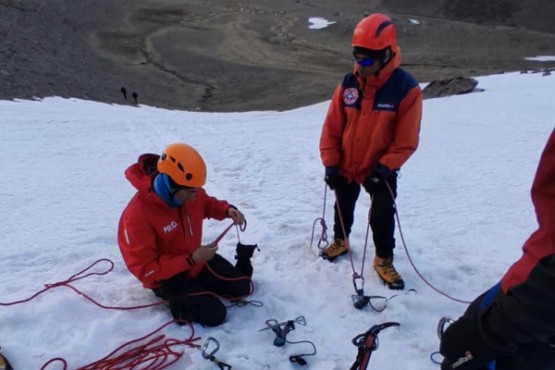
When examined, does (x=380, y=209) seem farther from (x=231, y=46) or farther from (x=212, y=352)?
(x=231, y=46)

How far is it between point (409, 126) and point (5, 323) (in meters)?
3.18

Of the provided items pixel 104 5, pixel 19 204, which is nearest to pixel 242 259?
pixel 19 204

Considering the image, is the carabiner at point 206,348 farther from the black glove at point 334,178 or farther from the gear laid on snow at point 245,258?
the black glove at point 334,178

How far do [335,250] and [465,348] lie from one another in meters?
2.51

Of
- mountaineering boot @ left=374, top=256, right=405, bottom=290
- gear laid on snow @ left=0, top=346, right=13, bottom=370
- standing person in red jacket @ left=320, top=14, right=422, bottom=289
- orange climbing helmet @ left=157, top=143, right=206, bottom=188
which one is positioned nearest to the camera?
gear laid on snow @ left=0, top=346, right=13, bottom=370

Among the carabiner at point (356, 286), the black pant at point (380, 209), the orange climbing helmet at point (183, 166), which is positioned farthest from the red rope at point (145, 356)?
the black pant at point (380, 209)

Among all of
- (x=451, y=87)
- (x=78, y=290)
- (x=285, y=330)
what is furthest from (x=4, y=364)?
(x=451, y=87)

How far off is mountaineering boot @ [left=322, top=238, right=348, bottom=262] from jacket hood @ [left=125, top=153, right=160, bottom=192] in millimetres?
1783

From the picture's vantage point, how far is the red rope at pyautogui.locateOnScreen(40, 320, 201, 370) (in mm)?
3135

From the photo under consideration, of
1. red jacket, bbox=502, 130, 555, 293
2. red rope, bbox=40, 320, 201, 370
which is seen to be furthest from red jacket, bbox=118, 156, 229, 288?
red jacket, bbox=502, 130, 555, 293

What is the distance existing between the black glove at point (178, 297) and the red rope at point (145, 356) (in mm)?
190

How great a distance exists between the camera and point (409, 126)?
3.83m

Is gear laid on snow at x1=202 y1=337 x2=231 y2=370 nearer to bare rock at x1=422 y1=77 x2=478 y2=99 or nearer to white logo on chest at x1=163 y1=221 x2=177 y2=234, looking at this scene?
white logo on chest at x1=163 y1=221 x2=177 y2=234

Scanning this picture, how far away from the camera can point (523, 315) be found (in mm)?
1769
